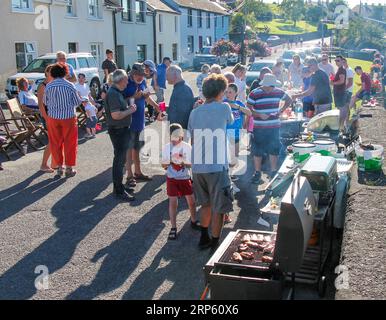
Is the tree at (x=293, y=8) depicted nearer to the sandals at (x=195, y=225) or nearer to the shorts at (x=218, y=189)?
the sandals at (x=195, y=225)

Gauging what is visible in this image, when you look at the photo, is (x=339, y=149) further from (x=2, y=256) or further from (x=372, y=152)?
(x=2, y=256)

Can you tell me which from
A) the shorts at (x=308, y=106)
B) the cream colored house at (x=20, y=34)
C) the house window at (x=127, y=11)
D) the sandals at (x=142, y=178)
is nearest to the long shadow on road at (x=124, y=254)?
the sandals at (x=142, y=178)

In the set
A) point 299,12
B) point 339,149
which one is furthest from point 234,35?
point 299,12

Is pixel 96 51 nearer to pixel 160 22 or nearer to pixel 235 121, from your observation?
pixel 160 22

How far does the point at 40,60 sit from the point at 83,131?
28.3 feet

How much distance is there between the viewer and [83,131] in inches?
496

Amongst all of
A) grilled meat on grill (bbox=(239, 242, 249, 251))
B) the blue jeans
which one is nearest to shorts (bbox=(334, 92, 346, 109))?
the blue jeans

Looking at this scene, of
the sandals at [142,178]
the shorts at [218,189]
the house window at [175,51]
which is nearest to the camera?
the shorts at [218,189]

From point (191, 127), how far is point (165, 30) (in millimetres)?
37945

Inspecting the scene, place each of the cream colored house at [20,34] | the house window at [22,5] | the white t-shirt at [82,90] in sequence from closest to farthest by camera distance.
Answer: the white t-shirt at [82,90] → the cream colored house at [20,34] → the house window at [22,5]

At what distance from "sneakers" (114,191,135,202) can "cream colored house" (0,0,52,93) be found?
1591 cm

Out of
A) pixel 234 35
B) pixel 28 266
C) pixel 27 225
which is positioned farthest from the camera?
pixel 234 35

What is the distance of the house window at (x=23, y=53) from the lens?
72.8ft
